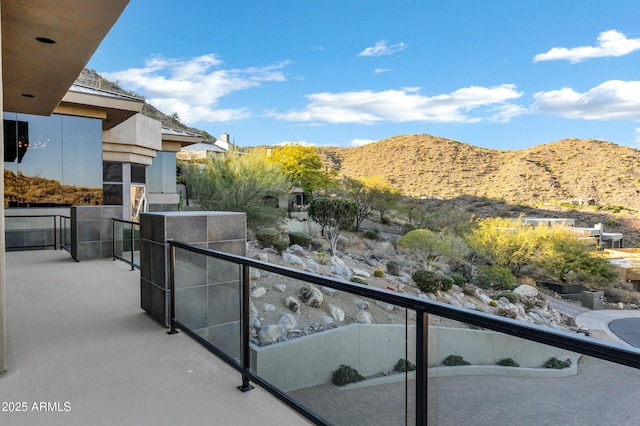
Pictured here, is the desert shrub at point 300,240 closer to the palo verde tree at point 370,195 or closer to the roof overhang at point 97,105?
the roof overhang at point 97,105

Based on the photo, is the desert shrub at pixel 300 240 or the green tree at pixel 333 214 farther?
the green tree at pixel 333 214

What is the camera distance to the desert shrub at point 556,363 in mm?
1229

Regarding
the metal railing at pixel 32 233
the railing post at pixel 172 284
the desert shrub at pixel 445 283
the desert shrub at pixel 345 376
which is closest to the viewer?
the desert shrub at pixel 345 376

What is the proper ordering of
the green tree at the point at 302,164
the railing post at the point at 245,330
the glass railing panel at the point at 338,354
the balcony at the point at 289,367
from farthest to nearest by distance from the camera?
the green tree at the point at 302,164
the railing post at the point at 245,330
the glass railing panel at the point at 338,354
the balcony at the point at 289,367

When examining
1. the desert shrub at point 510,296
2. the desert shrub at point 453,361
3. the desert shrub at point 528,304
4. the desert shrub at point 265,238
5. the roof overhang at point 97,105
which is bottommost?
the desert shrub at point 528,304

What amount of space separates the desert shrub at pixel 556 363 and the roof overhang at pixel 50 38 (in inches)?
185

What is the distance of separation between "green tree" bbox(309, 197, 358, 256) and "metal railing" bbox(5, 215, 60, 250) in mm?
13771

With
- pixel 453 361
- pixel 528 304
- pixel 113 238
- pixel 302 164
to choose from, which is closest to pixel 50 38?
pixel 113 238

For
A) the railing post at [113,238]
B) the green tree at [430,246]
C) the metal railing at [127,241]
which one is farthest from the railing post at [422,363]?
the green tree at [430,246]

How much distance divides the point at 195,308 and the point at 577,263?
25.9 m

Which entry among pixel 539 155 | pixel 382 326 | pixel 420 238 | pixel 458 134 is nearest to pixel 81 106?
pixel 382 326

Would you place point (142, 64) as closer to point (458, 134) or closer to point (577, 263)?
point (458, 134)

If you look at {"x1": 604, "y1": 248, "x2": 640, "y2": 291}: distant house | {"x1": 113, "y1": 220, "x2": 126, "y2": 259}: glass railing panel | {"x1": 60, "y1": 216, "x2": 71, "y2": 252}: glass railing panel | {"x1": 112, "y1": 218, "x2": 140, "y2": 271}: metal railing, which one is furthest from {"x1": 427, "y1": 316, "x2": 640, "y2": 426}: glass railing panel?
{"x1": 604, "y1": 248, "x2": 640, "y2": 291}: distant house

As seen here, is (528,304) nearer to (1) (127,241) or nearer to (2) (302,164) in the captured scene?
(1) (127,241)
